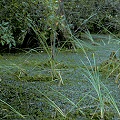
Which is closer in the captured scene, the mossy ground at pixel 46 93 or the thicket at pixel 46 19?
the mossy ground at pixel 46 93

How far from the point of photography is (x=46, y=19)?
7.72 ft

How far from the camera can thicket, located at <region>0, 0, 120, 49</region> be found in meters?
1.91

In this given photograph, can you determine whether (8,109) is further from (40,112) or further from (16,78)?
(16,78)

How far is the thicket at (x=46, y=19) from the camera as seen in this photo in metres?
1.91

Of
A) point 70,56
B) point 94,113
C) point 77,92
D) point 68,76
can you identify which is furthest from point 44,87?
point 70,56

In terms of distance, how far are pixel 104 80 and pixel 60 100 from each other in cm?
56

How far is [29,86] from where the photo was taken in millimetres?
1824

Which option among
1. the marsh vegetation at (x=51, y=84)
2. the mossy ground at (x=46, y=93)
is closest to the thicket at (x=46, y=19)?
the marsh vegetation at (x=51, y=84)

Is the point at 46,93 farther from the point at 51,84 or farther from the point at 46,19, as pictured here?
the point at 46,19

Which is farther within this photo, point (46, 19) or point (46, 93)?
point (46, 19)

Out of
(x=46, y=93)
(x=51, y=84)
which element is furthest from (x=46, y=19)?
(x=46, y=93)

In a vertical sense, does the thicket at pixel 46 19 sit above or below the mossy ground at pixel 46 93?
above

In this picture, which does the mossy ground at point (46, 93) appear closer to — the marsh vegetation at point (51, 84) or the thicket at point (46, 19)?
the marsh vegetation at point (51, 84)

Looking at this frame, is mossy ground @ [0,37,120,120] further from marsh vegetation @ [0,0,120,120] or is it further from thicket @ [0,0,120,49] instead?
thicket @ [0,0,120,49]
